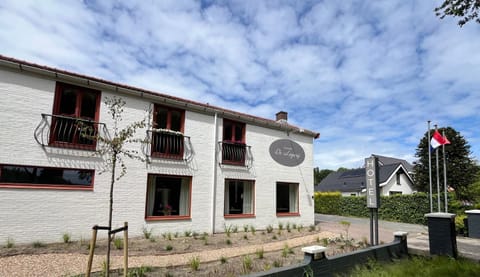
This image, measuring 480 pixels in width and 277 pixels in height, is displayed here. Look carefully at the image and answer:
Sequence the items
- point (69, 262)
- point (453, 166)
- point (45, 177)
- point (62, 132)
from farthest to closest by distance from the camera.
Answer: point (453, 166), point (62, 132), point (45, 177), point (69, 262)

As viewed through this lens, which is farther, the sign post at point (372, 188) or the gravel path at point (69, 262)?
the sign post at point (372, 188)

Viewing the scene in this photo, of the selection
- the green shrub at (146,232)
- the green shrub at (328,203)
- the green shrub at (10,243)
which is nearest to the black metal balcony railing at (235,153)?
the green shrub at (146,232)

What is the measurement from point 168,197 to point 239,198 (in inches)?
135

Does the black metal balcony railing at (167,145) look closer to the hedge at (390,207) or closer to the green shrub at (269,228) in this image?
the green shrub at (269,228)

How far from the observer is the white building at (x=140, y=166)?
329 inches


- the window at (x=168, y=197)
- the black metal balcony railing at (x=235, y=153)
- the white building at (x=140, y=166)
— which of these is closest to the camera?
the white building at (x=140, y=166)

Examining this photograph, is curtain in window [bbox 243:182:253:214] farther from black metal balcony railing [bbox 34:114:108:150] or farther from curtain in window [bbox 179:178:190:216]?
black metal balcony railing [bbox 34:114:108:150]

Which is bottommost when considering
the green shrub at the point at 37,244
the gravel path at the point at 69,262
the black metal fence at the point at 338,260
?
the gravel path at the point at 69,262

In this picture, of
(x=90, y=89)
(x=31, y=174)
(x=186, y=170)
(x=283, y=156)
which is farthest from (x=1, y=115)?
(x=283, y=156)

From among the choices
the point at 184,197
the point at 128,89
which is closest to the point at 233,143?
the point at 184,197

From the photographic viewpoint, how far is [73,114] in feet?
30.9

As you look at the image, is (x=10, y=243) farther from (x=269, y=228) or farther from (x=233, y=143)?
(x=269, y=228)

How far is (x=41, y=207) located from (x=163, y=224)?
391 cm

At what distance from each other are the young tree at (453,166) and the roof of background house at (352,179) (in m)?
3.02
